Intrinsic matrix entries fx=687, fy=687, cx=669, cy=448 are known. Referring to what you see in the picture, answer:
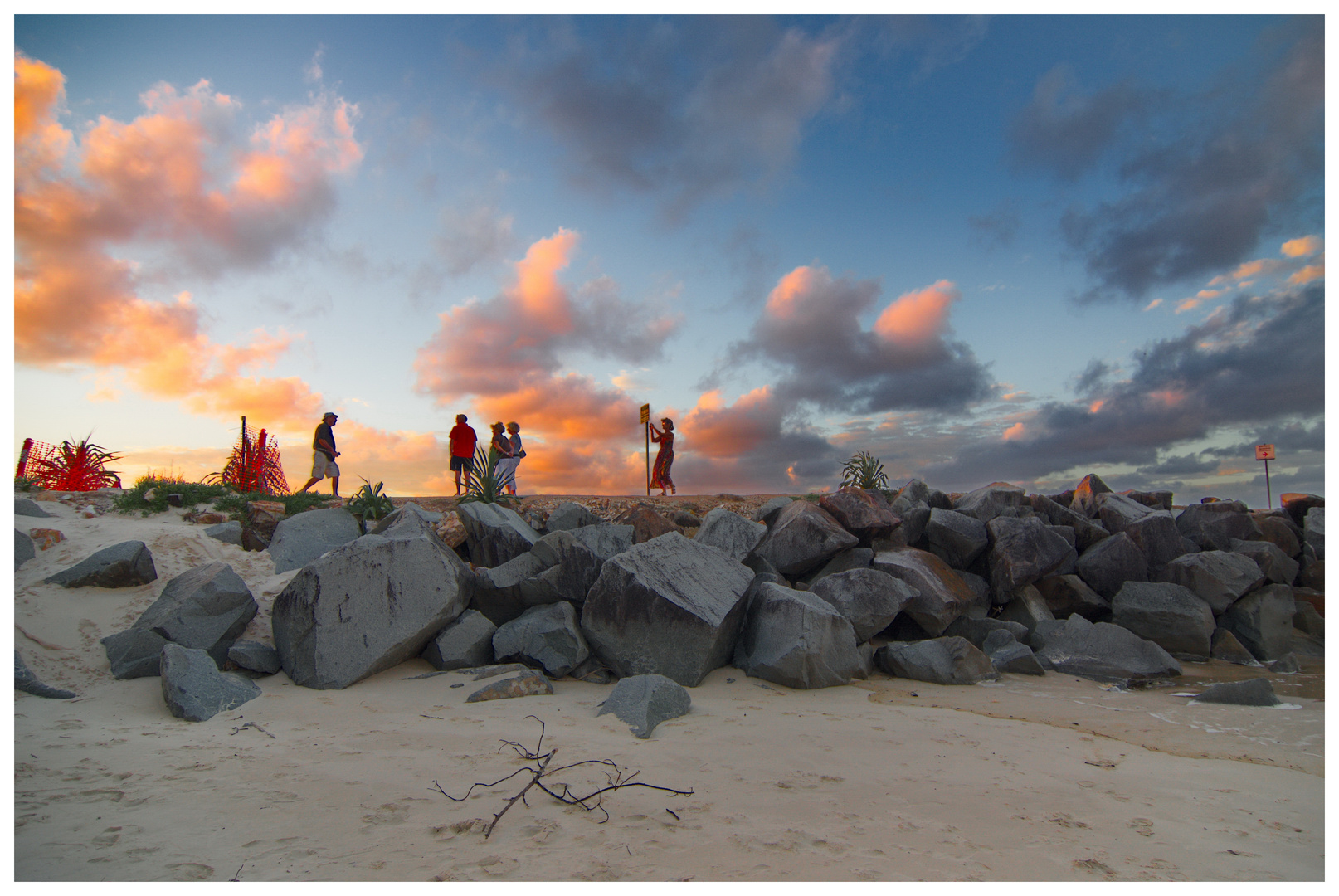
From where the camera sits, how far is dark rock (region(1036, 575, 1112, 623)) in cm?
867

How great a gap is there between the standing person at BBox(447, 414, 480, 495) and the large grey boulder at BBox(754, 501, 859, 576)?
7.30 metres

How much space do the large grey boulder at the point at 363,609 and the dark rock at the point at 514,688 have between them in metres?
0.97

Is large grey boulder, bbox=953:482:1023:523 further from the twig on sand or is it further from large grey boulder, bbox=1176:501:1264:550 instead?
the twig on sand

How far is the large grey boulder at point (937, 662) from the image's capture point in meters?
6.43

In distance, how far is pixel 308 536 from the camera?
8445mm

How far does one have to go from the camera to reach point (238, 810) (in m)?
3.16

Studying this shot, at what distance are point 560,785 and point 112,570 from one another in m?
5.93

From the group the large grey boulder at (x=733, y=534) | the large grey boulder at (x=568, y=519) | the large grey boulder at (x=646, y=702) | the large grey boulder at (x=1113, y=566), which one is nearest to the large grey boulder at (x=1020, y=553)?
the large grey boulder at (x=1113, y=566)

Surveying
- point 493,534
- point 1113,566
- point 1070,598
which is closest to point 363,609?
point 493,534

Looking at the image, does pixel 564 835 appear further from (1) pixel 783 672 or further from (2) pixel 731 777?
(1) pixel 783 672

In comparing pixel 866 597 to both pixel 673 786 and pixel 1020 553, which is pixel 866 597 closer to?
pixel 1020 553

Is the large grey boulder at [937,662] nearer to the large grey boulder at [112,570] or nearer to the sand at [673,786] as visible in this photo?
the sand at [673,786]

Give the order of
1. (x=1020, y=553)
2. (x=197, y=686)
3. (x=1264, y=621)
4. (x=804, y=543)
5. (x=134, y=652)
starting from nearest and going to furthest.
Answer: (x=197, y=686) < (x=134, y=652) < (x=804, y=543) < (x=1020, y=553) < (x=1264, y=621)

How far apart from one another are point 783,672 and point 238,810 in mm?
3958
